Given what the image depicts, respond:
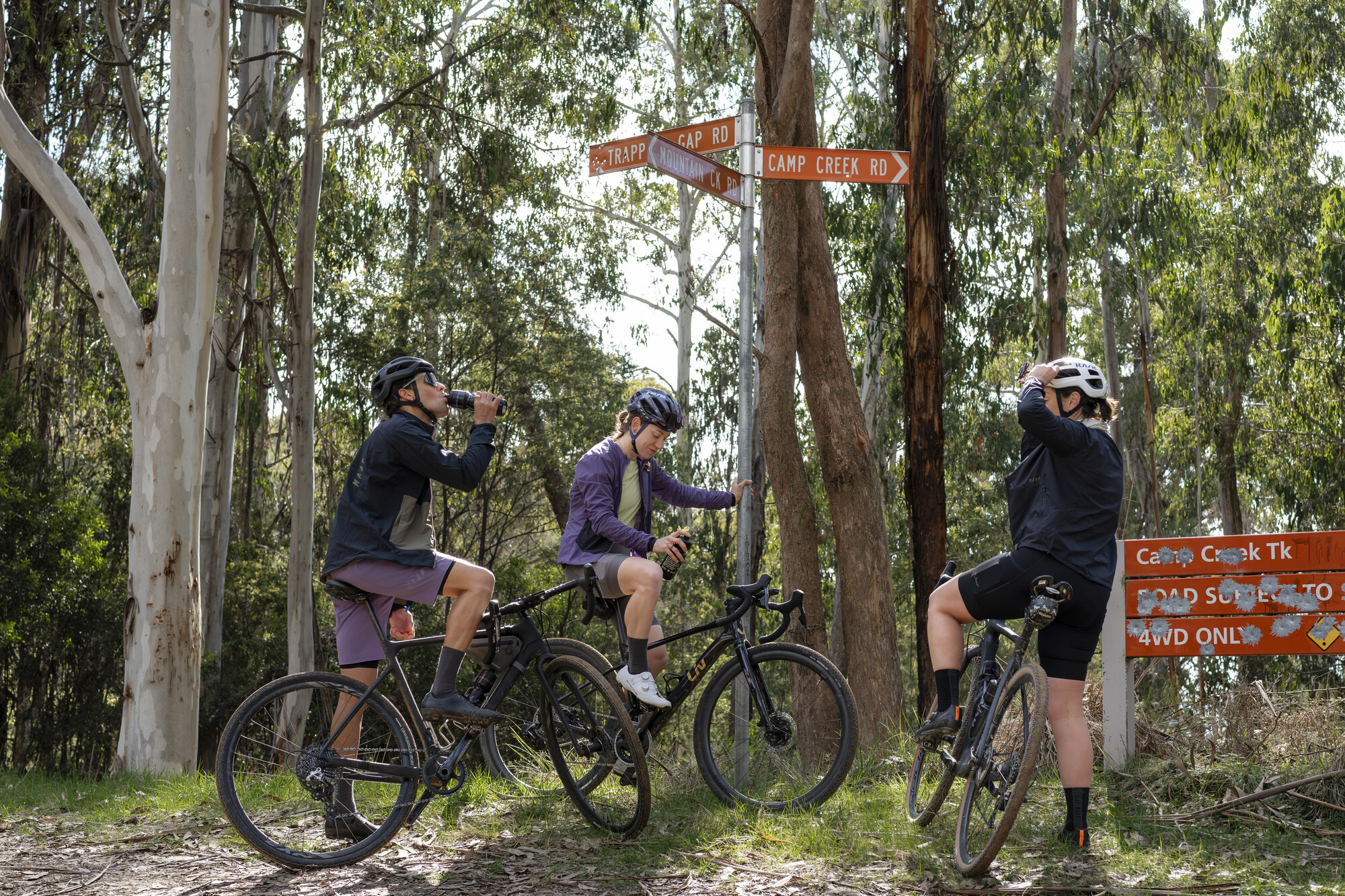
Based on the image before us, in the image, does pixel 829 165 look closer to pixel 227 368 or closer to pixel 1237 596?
pixel 1237 596

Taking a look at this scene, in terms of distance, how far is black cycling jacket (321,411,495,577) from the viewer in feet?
14.2

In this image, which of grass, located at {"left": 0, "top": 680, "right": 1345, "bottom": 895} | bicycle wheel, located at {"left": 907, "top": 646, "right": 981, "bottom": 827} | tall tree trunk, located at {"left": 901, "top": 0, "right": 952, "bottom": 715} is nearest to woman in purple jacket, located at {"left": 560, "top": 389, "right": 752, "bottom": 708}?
grass, located at {"left": 0, "top": 680, "right": 1345, "bottom": 895}

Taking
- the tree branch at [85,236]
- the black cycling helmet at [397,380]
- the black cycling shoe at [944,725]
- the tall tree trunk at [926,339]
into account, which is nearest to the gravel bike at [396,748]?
the black cycling helmet at [397,380]

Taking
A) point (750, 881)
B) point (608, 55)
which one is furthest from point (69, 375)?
point (750, 881)

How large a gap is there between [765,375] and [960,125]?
5.14m

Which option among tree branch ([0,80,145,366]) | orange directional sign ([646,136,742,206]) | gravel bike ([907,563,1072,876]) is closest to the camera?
gravel bike ([907,563,1072,876])

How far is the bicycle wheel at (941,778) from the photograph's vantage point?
4.17 meters

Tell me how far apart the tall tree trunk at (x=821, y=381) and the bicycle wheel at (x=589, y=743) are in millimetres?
2657

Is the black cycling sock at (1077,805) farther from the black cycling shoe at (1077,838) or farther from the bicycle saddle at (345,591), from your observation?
the bicycle saddle at (345,591)

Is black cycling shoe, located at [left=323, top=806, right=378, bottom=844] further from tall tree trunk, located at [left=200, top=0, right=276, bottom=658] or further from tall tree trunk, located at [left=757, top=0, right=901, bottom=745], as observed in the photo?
tall tree trunk, located at [left=200, top=0, right=276, bottom=658]

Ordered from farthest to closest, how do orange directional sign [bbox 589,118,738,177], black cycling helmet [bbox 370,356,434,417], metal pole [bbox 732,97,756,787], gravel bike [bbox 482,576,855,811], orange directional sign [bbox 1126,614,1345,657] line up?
orange directional sign [bbox 589,118,738,177]
metal pole [bbox 732,97,756,787]
orange directional sign [bbox 1126,614,1345,657]
gravel bike [bbox 482,576,855,811]
black cycling helmet [bbox 370,356,434,417]

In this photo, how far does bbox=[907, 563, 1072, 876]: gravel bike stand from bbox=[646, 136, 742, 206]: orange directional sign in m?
2.43

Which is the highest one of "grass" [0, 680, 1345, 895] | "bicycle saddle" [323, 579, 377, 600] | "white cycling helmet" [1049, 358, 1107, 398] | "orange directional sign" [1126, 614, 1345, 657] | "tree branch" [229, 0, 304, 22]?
"tree branch" [229, 0, 304, 22]

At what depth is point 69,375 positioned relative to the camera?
624 inches
